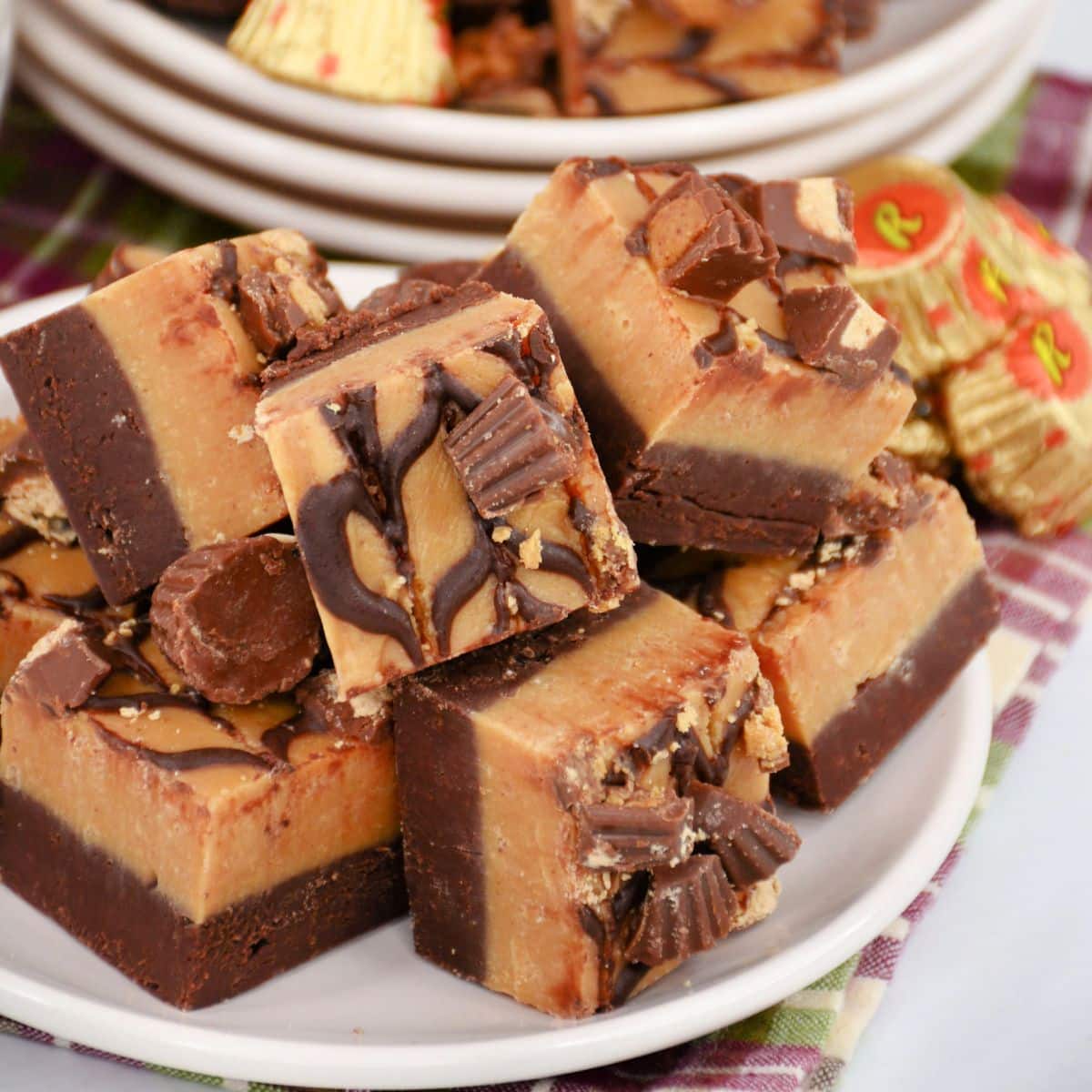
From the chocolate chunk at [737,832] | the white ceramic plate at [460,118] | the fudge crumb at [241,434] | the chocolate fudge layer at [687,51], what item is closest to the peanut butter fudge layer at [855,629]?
the chocolate chunk at [737,832]

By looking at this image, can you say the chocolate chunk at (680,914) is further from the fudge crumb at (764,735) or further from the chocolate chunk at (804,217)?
the chocolate chunk at (804,217)

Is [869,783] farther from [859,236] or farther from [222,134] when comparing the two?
[222,134]

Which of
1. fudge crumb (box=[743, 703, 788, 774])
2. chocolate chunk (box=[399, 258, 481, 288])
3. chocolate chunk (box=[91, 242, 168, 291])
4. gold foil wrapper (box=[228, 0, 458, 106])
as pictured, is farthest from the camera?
gold foil wrapper (box=[228, 0, 458, 106])

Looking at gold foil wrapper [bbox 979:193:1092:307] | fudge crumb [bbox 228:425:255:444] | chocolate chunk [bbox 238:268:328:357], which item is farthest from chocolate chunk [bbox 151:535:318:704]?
gold foil wrapper [bbox 979:193:1092:307]

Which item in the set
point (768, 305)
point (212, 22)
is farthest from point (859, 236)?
point (212, 22)

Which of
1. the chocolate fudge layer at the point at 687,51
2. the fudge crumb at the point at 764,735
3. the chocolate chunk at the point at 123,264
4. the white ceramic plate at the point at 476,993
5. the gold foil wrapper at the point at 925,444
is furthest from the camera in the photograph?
the chocolate fudge layer at the point at 687,51

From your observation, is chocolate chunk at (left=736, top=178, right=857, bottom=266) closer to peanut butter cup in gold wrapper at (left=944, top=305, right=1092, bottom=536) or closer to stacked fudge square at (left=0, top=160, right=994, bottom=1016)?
stacked fudge square at (left=0, top=160, right=994, bottom=1016)

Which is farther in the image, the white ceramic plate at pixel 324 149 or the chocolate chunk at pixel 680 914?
the white ceramic plate at pixel 324 149
